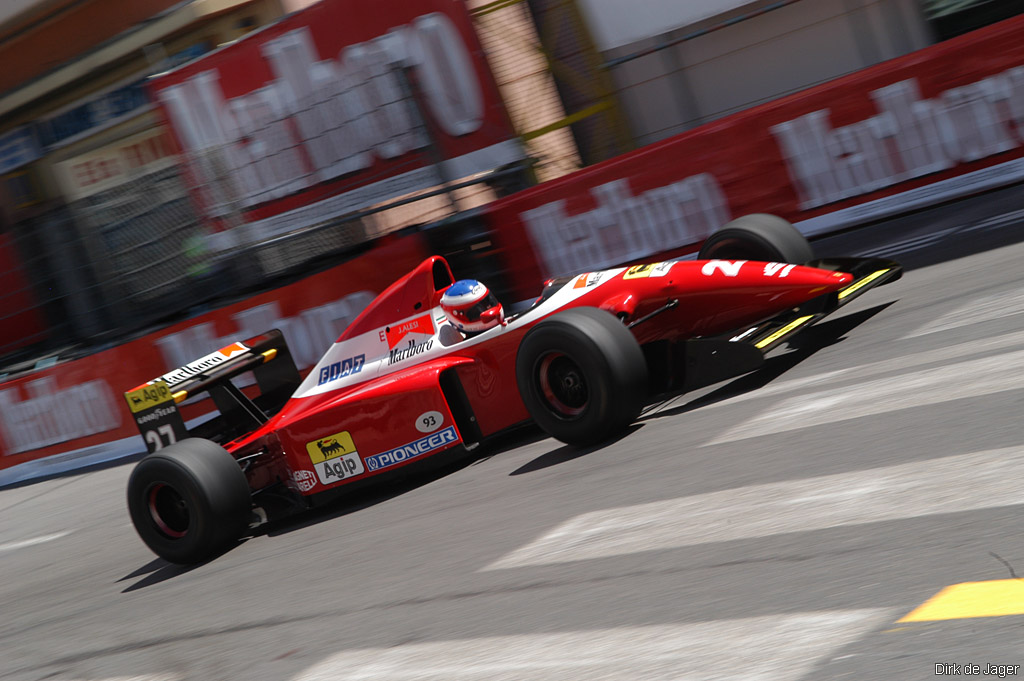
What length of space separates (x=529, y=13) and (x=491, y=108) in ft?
6.01

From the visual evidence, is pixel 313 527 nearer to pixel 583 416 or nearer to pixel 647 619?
pixel 583 416

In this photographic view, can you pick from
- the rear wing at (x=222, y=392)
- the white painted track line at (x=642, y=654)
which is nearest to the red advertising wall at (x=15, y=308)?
the rear wing at (x=222, y=392)

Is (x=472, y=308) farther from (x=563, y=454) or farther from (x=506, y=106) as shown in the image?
(x=506, y=106)

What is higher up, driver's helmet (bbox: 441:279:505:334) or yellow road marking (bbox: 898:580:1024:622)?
driver's helmet (bbox: 441:279:505:334)

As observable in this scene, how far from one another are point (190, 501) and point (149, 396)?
1.13 meters

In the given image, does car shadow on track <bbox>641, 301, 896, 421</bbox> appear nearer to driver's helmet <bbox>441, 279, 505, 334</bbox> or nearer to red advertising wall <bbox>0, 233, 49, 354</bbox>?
driver's helmet <bbox>441, 279, 505, 334</bbox>

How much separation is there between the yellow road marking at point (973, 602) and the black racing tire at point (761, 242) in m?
3.76

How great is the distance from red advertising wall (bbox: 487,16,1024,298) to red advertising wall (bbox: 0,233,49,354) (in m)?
8.70

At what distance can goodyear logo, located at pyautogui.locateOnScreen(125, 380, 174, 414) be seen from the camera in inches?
295

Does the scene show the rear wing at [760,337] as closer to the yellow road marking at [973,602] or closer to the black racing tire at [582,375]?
the black racing tire at [582,375]

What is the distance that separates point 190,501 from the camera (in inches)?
266

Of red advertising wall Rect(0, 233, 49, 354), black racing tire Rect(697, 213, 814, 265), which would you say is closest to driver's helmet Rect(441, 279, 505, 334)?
black racing tire Rect(697, 213, 814, 265)

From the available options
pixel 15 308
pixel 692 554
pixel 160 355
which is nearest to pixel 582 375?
pixel 692 554

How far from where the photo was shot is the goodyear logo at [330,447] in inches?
271
